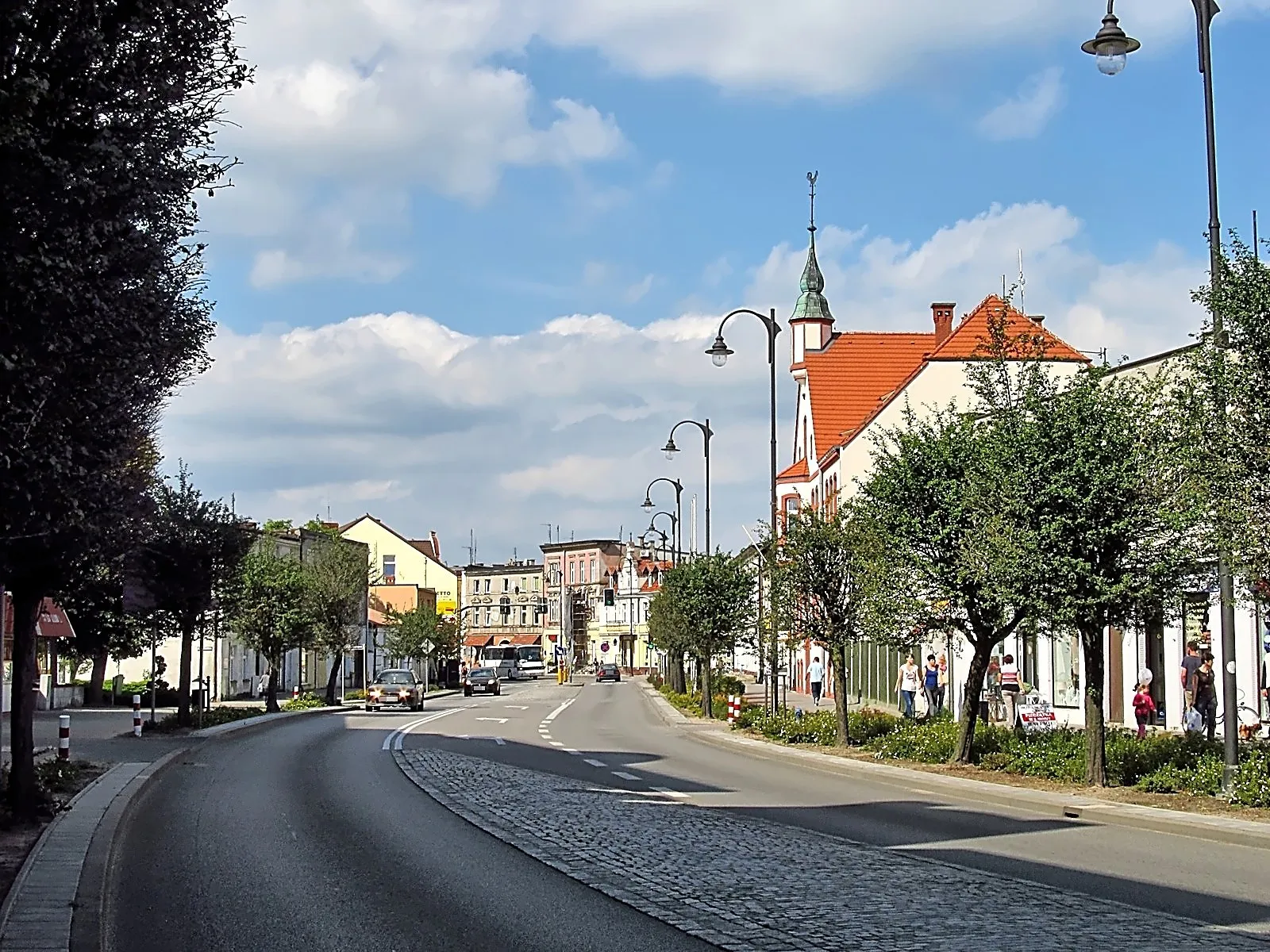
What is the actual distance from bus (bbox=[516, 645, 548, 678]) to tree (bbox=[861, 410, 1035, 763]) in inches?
4343

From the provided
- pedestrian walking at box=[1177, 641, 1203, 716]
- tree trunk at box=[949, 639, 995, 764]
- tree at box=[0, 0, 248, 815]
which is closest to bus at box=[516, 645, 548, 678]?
pedestrian walking at box=[1177, 641, 1203, 716]

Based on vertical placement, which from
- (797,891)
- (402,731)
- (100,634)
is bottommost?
(402,731)

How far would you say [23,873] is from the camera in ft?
39.0

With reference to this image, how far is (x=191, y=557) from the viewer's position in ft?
111

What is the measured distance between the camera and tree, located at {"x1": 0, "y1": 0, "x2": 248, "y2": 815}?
8.49 meters

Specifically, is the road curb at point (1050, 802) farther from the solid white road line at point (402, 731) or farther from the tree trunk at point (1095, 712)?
the solid white road line at point (402, 731)

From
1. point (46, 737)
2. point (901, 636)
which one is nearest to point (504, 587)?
point (46, 737)

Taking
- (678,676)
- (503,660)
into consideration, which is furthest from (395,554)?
(678,676)

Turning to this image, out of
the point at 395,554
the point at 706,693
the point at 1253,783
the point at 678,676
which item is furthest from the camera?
the point at 395,554

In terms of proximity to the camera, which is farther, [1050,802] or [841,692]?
[841,692]

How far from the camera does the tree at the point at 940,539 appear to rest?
879 inches

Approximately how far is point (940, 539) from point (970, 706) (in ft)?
9.15

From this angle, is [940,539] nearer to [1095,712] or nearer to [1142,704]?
[1095,712]

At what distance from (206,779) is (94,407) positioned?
13.5 metres
